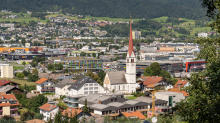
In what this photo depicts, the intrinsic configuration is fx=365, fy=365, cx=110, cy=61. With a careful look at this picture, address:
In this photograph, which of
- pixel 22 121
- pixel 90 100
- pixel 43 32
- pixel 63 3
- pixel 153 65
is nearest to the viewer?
pixel 22 121

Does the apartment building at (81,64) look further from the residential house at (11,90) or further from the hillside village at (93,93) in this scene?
the residential house at (11,90)

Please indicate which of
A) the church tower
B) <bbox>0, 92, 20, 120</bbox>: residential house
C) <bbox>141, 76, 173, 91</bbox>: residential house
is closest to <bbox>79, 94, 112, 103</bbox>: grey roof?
<bbox>0, 92, 20, 120</bbox>: residential house

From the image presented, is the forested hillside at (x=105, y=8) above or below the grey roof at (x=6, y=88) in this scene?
above

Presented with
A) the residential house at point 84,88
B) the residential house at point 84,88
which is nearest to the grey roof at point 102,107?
the residential house at point 84,88

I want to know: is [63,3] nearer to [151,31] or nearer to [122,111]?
[151,31]

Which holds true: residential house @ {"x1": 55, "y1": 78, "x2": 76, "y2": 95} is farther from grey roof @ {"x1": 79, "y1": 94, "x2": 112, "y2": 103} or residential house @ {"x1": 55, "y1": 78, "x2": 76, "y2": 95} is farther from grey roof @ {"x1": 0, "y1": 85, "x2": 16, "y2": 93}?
grey roof @ {"x1": 79, "y1": 94, "x2": 112, "y2": 103}

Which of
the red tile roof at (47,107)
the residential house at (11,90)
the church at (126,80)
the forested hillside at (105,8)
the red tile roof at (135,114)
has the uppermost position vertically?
the forested hillside at (105,8)

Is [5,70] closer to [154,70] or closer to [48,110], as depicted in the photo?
[154,70]

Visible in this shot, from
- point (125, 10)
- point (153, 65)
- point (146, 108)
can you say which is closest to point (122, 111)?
point (146, 108)
